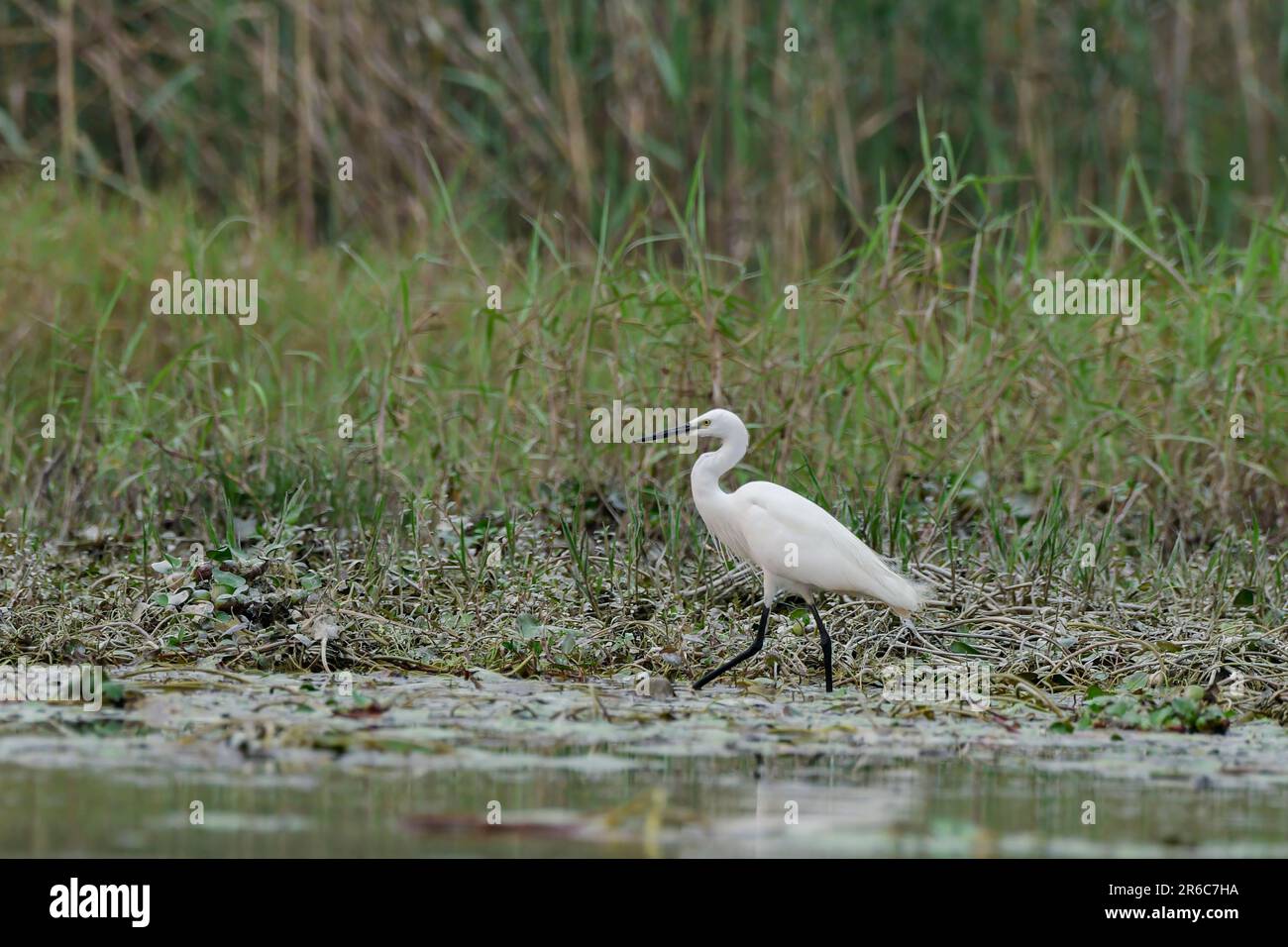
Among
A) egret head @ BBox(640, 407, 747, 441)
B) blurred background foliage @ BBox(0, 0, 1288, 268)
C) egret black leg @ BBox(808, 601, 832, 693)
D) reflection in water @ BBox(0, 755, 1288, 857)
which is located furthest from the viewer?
blurred background foliage @ BBox(0, 0, 1288, 268)

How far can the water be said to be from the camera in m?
3.74

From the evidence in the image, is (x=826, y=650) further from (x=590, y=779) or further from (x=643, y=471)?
(x=643, y=471)

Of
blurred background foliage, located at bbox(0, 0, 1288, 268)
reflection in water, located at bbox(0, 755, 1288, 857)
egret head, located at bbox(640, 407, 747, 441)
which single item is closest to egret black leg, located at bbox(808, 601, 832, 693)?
egret head, located at bbox(640, 407, 747, 441)

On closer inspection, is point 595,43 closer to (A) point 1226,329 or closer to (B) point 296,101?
(B) point 296,101

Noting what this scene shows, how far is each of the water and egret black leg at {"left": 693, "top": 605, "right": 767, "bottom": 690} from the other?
6 cm

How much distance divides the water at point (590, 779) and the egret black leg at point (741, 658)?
6cm

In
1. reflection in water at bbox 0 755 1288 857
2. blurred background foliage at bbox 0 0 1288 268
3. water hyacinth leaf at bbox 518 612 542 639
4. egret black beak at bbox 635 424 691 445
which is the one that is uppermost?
blurred background foliage at bbox 0 0 1288 268

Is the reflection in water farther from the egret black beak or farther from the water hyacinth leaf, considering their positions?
the egret black beak

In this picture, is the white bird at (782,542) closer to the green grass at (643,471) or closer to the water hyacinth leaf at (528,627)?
the green grass at (643,471)

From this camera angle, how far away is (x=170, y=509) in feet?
24.2

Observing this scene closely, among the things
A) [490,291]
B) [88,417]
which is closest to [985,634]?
[490,291]

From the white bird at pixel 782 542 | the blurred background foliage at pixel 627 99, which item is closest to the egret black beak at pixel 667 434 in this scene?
the white bird at pixel 782 542

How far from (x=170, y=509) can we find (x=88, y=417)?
817 mm

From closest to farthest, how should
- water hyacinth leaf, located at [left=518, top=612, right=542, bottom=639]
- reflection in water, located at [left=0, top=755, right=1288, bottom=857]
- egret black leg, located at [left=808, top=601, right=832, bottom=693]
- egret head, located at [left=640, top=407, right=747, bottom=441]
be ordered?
reflection in water, located at [left=0, top=755, right=1288, bottom=857] < egret black leg, located at [left=808, top=601, right=832, bottom=693] < water hyacinth leaf, located at [left=518, top=612, right=542, bottom=639] < egret head, located at [left=640, top=407, right=747, bottom=441]
